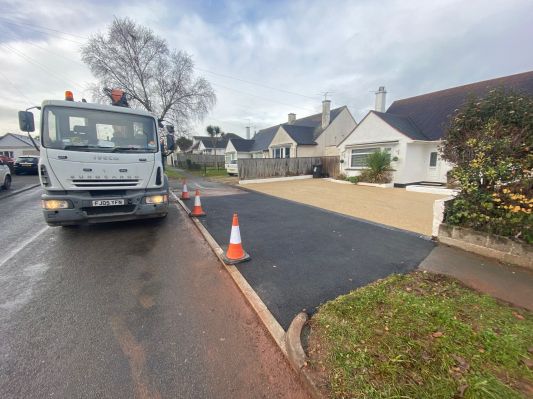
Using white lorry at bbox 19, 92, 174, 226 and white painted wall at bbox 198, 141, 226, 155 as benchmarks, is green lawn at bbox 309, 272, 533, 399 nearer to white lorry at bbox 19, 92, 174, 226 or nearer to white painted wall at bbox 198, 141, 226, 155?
white lorry at bbox 19, 92, 174, 226

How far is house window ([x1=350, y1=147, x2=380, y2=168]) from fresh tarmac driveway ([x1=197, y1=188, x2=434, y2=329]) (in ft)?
33.8

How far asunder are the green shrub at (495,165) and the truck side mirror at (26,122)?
8.86 metres

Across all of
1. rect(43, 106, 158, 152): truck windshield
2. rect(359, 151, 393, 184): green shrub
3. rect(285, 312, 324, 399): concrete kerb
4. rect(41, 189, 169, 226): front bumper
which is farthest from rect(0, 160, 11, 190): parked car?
rect(359, 151, 393, 184): green shrub

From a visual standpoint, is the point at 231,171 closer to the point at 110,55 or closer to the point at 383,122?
the point at 383,122

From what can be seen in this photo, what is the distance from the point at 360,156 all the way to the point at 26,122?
1654cm

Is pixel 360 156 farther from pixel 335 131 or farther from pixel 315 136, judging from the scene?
pixel 335 131

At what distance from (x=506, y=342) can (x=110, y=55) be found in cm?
3055

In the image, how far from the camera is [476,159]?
13.8ft

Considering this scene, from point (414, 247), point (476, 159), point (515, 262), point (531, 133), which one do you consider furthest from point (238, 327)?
point (531, 133)

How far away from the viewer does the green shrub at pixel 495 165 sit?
145 inches

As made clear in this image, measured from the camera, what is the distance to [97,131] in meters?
4.83

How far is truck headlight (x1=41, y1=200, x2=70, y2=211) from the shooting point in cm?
431

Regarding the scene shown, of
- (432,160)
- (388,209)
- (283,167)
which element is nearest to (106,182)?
(388,209)

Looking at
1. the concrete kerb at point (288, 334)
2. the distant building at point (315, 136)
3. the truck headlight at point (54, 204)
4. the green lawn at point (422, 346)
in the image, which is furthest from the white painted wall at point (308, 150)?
the green lawn at point (422, 346)
